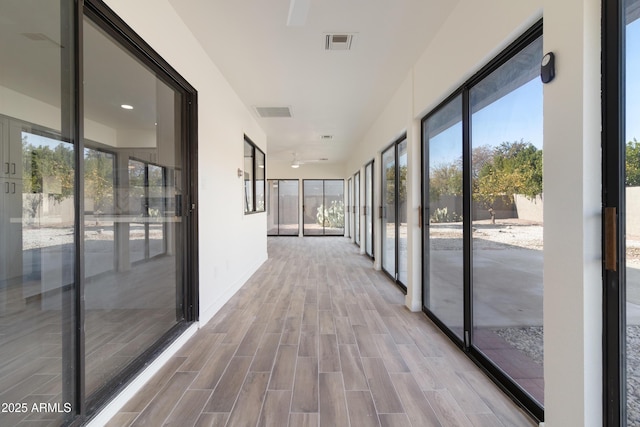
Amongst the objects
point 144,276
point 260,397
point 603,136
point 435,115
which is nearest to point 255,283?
point 144,276

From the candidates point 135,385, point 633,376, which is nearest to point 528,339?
point 633,376

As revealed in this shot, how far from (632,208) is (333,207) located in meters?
10.4

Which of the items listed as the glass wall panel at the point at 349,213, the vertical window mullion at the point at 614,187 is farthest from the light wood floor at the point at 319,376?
the glass wall panel at the point at 349,213

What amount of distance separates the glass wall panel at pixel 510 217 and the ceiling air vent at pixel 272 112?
10.3 feet

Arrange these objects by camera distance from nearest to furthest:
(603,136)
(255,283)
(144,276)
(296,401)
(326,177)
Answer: (603,136) < (296,401) < (144,276) < (255,283) < (326,177)

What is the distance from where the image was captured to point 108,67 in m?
1.83

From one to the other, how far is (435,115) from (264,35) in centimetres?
186

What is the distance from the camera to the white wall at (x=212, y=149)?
7.12 ft

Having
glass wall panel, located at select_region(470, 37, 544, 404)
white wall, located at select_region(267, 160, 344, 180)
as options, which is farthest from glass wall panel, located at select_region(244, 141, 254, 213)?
white wall, located at select_region(267, 160, 344, 180)

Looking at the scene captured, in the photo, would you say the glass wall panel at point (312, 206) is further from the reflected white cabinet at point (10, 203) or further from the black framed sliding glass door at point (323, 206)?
the reflected white cabinet at point (10, 203)

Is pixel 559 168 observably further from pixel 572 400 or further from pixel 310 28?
pixel 310 28

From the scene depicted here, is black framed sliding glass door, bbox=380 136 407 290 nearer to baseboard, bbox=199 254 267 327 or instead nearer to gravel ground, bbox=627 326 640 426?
baseboard, bbox=199 254 267 327

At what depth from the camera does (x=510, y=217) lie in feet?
6.10

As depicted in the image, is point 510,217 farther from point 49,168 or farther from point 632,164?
point 49,168
